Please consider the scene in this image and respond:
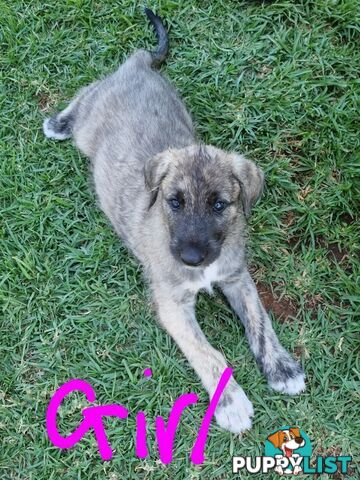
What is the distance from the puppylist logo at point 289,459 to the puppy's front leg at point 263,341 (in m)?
0.29

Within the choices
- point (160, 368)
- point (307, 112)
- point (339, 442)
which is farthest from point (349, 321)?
point (307, 112)

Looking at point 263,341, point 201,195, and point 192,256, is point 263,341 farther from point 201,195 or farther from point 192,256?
point 201,195

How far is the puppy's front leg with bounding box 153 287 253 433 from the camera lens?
13.3 feet

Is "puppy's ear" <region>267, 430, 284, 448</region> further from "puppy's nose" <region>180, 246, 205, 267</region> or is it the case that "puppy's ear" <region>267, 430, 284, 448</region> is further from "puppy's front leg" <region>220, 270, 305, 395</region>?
"puppy's nose" <region>180, 246, 205, 267</region>

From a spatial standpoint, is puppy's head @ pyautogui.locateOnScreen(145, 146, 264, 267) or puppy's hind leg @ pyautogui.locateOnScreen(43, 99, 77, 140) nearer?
puppy's head @ pyautogui.locateOnScreen(145, 146, 264, 267)

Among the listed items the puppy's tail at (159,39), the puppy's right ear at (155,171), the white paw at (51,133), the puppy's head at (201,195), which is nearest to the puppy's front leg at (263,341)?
the puppy's head at (201,195)

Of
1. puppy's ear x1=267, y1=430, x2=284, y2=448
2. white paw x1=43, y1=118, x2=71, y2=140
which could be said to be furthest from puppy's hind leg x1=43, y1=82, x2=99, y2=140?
puppy's ear x1=267, y1=430, x2=284, y2=448

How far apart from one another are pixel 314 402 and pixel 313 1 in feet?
10.8

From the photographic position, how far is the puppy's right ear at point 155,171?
12.8ft

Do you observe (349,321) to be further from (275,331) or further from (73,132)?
(73,132)

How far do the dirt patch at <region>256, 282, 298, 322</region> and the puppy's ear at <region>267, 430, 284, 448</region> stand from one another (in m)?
0.81

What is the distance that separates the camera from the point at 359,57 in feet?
16.5

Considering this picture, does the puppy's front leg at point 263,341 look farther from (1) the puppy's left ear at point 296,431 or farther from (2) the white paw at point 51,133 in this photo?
(2) the white paw at point 51,133

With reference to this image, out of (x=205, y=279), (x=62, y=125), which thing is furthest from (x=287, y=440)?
(x=62, y=125)
